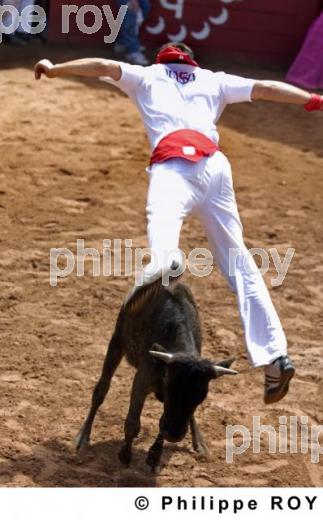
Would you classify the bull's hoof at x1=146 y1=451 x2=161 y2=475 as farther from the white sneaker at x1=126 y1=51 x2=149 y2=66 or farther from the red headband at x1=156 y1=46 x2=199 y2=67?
the white sneaker at x1=126 y1=51 x2=149 y2=66

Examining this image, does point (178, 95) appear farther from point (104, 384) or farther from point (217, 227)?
point (104, 384)

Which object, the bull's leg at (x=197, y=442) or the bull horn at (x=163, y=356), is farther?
the bull's leg at (x=197, y=442)

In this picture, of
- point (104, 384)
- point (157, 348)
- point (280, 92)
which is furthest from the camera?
point (280, 92)

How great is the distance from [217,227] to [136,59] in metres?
6.80

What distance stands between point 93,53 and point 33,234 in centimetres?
→ 454

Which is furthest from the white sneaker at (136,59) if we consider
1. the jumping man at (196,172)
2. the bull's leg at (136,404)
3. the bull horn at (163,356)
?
the bull horn at (163,356)

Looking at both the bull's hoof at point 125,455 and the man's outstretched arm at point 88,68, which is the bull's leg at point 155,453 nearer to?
the bull's hoof at point 125,455

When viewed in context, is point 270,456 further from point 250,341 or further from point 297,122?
point 297,122

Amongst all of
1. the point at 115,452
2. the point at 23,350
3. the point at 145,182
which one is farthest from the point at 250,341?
the point at 145,182

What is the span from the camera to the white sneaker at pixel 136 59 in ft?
41.2

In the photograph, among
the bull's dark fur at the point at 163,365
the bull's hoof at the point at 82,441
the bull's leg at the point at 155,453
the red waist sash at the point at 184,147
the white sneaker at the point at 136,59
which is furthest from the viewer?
the white sneaker at the point at 136,59

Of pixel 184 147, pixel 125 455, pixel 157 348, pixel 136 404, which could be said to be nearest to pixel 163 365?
pixel 157 348

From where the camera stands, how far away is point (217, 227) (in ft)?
20.1

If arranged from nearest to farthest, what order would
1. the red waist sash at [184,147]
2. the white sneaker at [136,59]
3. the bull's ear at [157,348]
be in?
the bull's ear at [157,348]
the red waist sash at [184,147]
the white sneaker at [136,59]
